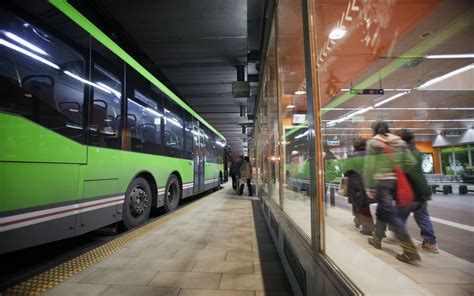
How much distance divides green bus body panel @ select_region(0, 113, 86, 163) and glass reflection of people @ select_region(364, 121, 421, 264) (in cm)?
317

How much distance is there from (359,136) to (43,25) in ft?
11.8

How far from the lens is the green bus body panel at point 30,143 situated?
1.95 m

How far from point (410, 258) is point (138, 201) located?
370cm

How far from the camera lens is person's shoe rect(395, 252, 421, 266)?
1.72 meters

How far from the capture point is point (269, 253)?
291 cm

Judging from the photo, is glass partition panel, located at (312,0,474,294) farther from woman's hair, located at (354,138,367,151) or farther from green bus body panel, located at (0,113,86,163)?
green bus body panel, located at (0,113,86,163)

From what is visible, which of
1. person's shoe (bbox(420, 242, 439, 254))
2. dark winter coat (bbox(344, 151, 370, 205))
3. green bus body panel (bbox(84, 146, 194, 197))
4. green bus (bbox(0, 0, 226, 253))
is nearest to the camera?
green bus (bbox(0, 0, 226, 253))

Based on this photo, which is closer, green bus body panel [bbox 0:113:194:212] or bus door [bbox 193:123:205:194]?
green bus body panel [bbox 0:113:194:212]

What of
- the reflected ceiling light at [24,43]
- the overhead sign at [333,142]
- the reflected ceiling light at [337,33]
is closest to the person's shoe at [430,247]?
the overhead sign at [333,142]

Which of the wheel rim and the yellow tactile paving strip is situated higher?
the wheel rim

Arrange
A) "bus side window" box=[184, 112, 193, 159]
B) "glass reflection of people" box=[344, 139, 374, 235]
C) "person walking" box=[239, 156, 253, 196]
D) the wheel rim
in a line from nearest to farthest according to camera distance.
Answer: "glass reflection of people" box=[344, 139, 374, 235] < the wheel rim < "bus side window" box=[184, 112, 193, 159] < "person walking" box=[239, 156, 253, 196]

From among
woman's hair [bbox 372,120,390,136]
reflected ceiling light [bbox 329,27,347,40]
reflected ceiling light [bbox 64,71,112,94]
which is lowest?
woman's hair [bbox 372,120,390,136]

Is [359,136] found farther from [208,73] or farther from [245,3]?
[208,73]

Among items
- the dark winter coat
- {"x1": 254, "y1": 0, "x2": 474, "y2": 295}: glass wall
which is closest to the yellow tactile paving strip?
{"x1": 254, "y1": 0, "x2": 474, "y2": 295}: glass wall
